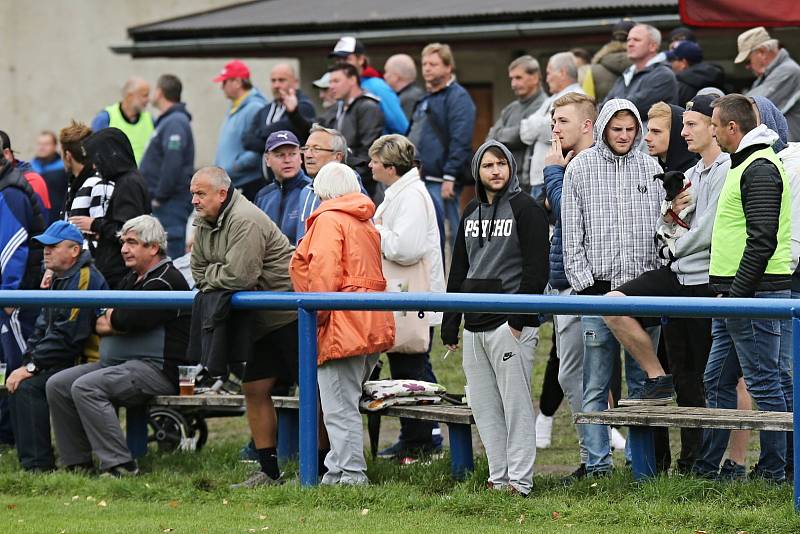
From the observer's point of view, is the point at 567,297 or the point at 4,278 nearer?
the point at 567,297

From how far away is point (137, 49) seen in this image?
702 inches

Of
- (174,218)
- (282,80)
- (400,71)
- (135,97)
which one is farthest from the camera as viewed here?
(135,97)

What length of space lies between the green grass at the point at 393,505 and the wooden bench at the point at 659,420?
159 mm

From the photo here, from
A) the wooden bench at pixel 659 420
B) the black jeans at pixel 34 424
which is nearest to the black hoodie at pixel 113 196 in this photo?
the black jeans at pixel 34 424

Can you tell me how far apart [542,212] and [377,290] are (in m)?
1.04

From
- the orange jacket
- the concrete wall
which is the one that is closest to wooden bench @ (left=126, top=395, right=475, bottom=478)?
the orange jacket

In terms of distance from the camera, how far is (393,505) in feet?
24.9

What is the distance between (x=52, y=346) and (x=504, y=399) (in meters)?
3.21

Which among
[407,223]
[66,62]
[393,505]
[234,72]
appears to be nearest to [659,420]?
[393,505]

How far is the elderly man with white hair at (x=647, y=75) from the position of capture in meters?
10.3

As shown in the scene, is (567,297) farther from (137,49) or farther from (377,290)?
(137,49)

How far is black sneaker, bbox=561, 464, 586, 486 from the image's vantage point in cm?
786

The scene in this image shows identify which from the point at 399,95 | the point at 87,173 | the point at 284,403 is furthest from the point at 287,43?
the point at 284,403

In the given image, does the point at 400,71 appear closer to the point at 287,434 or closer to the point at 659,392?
the point at 287,434
